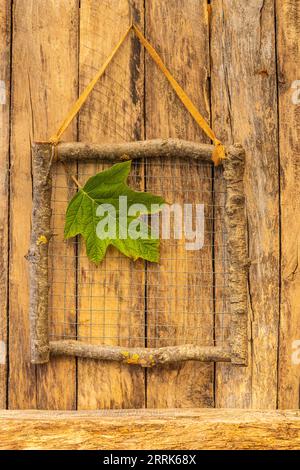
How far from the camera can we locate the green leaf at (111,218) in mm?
1082

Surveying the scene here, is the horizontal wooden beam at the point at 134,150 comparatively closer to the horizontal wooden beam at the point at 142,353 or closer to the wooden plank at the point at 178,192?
the wooden plank at the point at 178,192

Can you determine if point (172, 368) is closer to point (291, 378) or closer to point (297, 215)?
point (291, 378)

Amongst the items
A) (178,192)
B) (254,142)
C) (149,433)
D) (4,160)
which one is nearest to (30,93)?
(4,160)

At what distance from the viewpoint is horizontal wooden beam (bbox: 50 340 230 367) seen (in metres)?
1.08

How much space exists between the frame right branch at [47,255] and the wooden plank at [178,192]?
0.12 ft

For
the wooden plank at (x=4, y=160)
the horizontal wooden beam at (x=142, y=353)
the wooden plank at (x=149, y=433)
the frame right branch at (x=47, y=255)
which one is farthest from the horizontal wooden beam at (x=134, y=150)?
the wooden plank at (x=149, y=433)

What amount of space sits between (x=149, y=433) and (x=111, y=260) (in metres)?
0.35

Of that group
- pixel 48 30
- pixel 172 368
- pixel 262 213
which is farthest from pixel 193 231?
pixel 48 30

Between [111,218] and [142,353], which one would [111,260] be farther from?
[142,353]

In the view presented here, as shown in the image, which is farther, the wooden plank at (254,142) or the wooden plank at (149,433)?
the wooden plank at (254,142)

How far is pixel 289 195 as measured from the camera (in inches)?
44.4

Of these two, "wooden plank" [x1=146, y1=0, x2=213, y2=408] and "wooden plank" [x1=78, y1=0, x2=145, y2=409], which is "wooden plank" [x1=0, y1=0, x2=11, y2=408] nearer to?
"wooden plank" [x1=78, y1=0, x2=145, y2=409]

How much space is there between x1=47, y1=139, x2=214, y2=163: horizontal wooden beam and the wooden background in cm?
4
